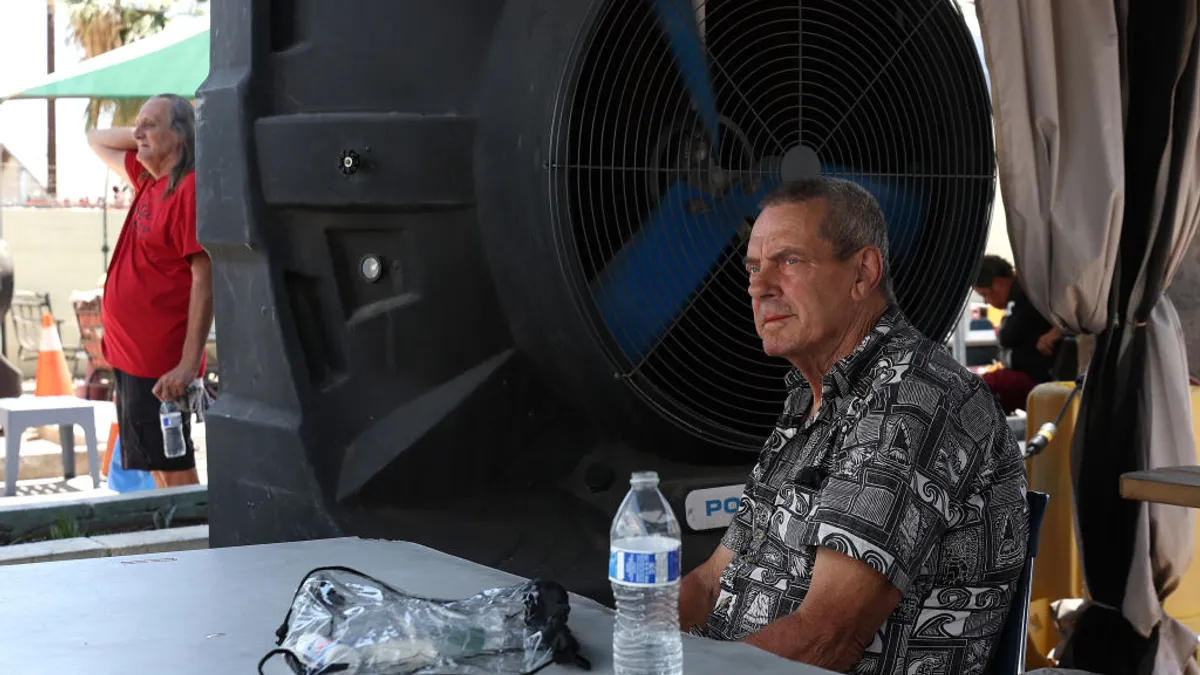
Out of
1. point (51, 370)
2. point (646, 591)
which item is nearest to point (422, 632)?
point (646, 591)

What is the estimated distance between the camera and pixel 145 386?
5.43 meters

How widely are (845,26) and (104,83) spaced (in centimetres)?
731

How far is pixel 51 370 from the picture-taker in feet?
37.9

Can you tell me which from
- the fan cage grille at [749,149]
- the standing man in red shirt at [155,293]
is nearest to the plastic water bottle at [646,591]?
the fan cage grille at [749,149]

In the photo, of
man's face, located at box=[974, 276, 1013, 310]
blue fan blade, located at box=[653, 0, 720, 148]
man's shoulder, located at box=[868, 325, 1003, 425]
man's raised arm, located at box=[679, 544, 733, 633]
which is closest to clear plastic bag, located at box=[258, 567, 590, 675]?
man's shoulder, located at box=[868, 325, 1003, 425]

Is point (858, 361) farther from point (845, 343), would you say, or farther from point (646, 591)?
point (646, 591)

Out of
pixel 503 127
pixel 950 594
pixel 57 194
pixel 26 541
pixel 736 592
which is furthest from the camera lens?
pixel 57 194

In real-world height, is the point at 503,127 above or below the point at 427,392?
above

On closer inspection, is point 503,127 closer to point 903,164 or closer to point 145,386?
point 903,164

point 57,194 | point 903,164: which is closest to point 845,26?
point 903,164

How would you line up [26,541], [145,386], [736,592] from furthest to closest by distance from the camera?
[145,386] → [26,541] → [736,592]

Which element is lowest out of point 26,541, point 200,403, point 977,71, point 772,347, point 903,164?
point 26,541

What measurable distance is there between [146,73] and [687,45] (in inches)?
284

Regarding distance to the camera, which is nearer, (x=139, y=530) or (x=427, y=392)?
(x=427, y=392)
